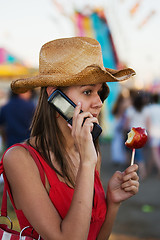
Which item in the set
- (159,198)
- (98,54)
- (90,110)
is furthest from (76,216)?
(159,198)

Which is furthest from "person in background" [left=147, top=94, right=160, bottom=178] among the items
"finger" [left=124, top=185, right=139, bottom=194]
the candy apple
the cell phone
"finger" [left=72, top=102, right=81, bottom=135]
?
"finger" [left=72, top=102, right=81, bottom=135]

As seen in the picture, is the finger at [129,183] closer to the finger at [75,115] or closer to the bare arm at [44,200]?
the bare arm at [44,200]

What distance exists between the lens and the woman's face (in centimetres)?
196

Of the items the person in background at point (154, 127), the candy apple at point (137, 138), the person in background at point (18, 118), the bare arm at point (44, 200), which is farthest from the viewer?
the person in background at point (154, 127)

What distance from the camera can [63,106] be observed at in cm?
194

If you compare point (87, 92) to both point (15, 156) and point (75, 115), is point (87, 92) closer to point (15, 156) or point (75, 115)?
point (75, 115)

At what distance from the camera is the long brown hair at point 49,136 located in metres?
1.99

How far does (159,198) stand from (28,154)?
5.41 metres

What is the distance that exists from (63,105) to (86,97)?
0.15m

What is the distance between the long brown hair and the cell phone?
0.12m

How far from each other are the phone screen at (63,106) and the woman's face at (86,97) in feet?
0.19

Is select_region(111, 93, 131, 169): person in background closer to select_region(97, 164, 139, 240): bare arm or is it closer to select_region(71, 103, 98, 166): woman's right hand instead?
select_region(97, 164, 139, 240): bare arm

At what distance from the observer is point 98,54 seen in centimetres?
204

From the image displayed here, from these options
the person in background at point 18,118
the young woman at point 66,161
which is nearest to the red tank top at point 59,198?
the young woman at point 66,161
